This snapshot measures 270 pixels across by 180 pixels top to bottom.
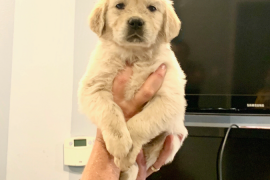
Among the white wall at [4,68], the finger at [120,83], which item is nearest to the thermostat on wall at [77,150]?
the white wall at [4,68]

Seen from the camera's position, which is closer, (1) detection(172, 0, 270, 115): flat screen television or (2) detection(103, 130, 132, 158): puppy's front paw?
(2) detection(103, 130, 132, 158): puppy's front paw

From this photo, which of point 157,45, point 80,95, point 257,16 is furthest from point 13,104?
point 257,16

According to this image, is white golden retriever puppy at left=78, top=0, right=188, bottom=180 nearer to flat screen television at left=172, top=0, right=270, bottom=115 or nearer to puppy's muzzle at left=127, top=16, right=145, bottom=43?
puppy's muzzle at left=127, top=16, right=145, bottom=43

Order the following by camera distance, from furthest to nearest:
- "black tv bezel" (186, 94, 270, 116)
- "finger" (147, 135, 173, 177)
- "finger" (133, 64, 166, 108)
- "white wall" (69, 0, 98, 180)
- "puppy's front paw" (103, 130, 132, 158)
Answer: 1. "white wall" (69, 0, 98, 180)
2. "black tv bezel" (186, 94, 270, 116)
3. "finger" (147, 135, 173, 177)
4. "finger" (133, 64, 166, 108)
5. "puppy's front paw" (103, 130, 132, 158)

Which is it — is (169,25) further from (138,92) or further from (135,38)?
(138,92)

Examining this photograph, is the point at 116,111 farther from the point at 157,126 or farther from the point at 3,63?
the point at 3,63

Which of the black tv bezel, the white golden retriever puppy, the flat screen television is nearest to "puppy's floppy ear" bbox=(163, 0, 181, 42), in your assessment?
the white golden retriever puppy

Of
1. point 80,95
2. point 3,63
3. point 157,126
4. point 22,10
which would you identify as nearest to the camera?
point 157,126
